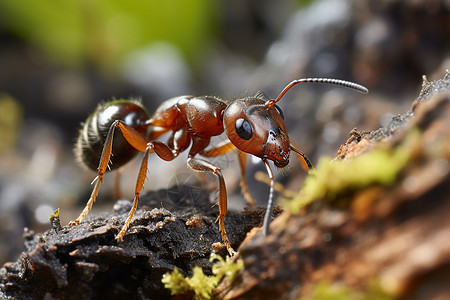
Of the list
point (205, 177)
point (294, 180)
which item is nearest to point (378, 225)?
point (205, 177)

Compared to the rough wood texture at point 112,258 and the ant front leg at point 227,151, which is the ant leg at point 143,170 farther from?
the ant front leg at point 227,151

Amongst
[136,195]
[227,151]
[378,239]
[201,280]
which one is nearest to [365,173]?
[378,239]

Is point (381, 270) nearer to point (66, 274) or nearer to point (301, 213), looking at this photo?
point (301, 213)

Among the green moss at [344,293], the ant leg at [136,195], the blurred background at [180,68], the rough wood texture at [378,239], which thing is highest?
the blurred background at [180,68]

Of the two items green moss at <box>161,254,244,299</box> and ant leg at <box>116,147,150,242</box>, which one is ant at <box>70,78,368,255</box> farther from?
green moss at <box>161,254,244,299</box>

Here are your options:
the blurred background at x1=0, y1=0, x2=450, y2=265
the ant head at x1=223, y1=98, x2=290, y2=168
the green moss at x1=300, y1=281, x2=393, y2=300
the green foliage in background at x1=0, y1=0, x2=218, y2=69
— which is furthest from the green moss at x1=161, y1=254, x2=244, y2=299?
the green foliage in background at x1=0, y1=0, x2=218, y2=69

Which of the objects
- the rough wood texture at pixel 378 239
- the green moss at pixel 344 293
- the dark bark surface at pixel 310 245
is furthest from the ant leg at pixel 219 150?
the green moss at pixel 344 293
